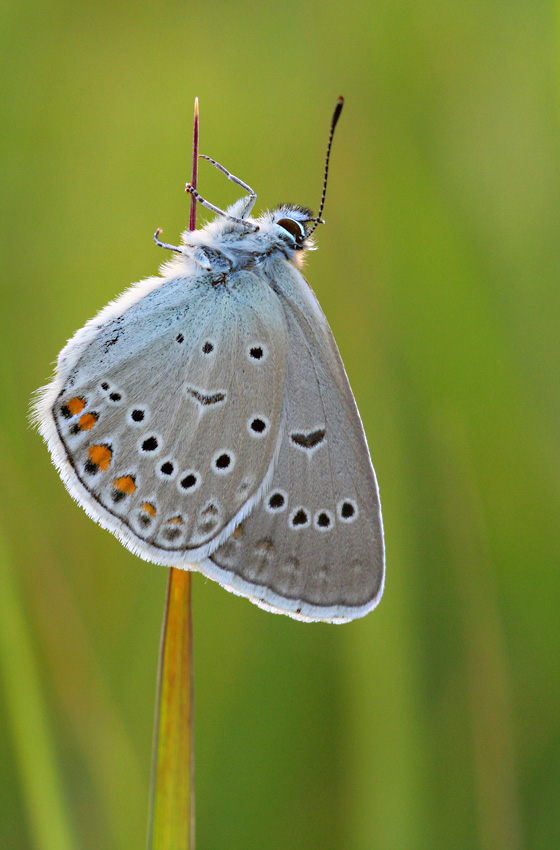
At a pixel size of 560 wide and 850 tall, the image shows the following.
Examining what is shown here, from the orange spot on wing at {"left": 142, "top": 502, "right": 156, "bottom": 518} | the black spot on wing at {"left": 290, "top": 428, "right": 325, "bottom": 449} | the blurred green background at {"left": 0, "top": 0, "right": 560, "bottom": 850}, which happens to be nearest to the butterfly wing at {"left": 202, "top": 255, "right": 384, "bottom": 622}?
the black spot on wing at {"left": 290, "top": 428, "right": 325, "bottom": 449}

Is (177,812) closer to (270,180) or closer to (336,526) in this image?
(336,526)

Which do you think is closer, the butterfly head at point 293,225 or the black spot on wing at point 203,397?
the black spot on wing at point 203,397

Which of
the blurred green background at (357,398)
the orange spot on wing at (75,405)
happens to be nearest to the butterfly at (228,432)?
the orange spot on wing at (75,405)

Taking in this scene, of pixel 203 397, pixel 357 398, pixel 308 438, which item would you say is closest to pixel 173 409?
pixel 203 397

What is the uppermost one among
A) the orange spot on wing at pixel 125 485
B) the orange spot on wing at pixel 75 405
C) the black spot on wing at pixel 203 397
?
the black spot on wing at pixel 203 397

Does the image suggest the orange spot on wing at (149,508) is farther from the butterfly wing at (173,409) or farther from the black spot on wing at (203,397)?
the black spot on wing at (203,397)

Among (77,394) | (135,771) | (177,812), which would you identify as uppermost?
(77,394)

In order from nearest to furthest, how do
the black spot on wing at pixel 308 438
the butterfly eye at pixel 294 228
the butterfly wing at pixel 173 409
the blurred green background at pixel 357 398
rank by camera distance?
the butterfly wing at pixel 173 409 → the black spot on wing at pixel 308 438 → the blurred green background at pixel 357 398 → the butterfly eye at pixel 294 228

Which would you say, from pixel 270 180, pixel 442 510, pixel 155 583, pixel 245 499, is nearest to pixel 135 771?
pixel 155 583
